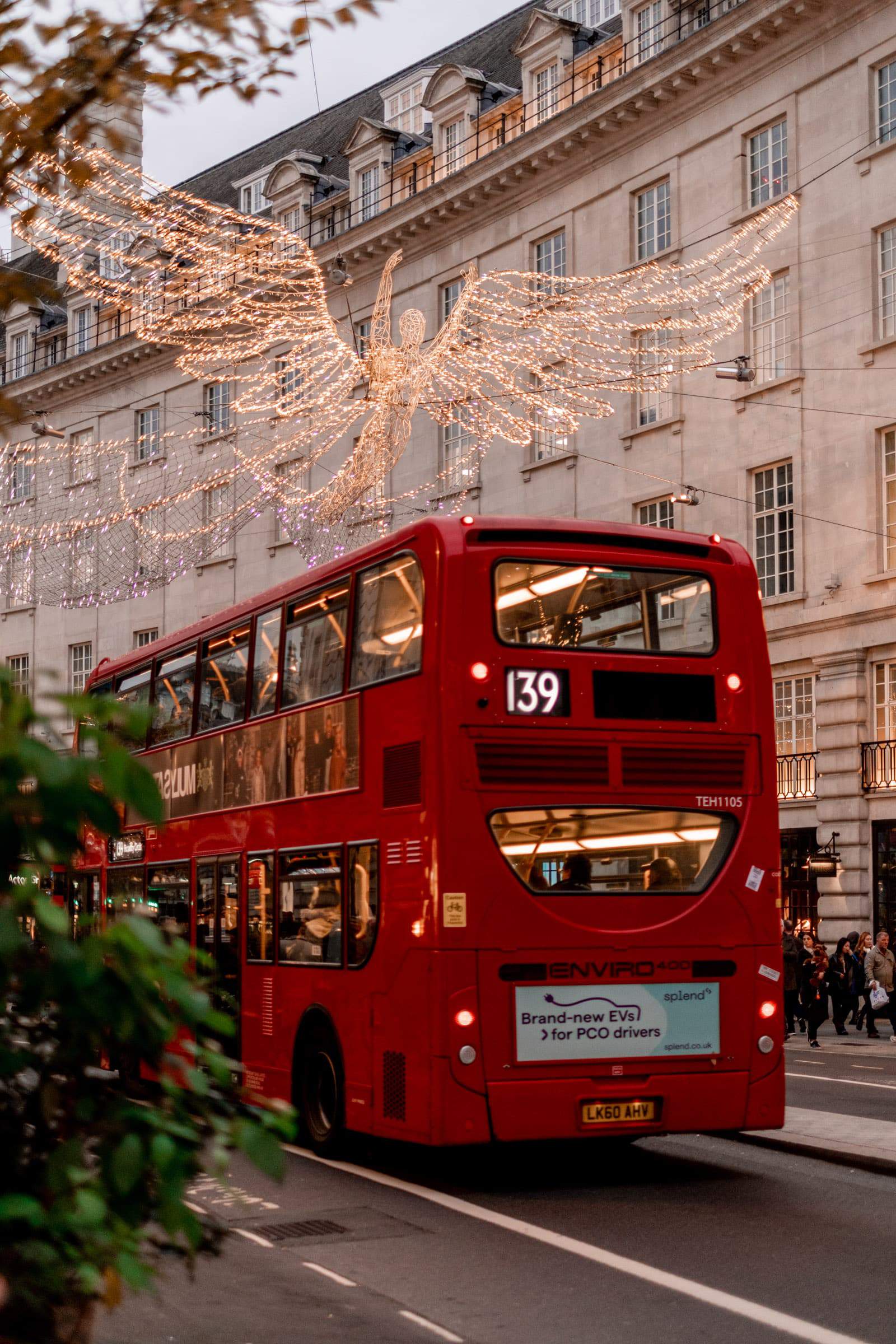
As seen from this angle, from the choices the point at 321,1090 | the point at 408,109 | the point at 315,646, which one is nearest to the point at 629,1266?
the point at 321,1090

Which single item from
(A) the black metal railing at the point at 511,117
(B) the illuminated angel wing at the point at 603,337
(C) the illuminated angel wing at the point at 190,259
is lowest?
(C) the illuminated angel wing at the point at 190,259

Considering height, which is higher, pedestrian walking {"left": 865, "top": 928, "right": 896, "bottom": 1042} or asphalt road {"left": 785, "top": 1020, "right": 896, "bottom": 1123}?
pedestrian walking {"left": 865, "top": 928, "right": 896, "bottom": 1042}

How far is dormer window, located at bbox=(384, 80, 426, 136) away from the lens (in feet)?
149

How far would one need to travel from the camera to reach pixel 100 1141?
3463mm

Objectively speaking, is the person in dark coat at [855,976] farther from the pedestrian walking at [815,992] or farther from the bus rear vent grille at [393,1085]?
the bus rear vent grille at [393,1085]

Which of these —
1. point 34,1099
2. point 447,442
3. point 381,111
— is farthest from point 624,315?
point 34,1099

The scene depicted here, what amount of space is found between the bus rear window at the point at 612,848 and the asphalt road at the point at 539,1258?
184 cm

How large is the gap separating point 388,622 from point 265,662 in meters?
2.38

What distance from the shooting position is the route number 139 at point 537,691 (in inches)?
425

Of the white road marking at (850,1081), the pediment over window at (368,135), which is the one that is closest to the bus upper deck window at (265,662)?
the white road marking at (850,1081)

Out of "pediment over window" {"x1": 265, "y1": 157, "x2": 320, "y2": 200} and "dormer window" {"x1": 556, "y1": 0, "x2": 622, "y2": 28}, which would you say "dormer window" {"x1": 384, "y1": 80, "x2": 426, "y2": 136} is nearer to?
"pediment over window" {"x1": 265, "y1": 157, "x2": 320, "y2": 200}

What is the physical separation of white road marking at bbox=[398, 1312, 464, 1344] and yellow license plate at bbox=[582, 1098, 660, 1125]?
3.40 metres

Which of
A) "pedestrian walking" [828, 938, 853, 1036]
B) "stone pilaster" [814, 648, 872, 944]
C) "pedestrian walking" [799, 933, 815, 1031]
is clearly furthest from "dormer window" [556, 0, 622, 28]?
"pedestrian walking" [828, 938, 853, 1036]

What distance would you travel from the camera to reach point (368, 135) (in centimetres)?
4378
